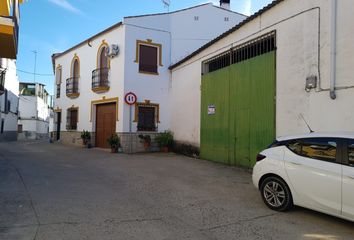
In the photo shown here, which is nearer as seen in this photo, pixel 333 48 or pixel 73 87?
pixel 333 48

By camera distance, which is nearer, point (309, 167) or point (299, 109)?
point (309, 167)

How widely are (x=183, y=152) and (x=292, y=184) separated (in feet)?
32.0

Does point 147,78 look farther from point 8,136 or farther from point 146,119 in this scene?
point 8,136

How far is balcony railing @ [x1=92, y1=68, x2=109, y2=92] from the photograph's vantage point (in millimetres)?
17116

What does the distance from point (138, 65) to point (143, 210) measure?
11.6 meters

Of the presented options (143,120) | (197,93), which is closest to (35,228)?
(197,93)

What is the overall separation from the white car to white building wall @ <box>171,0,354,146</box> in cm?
228

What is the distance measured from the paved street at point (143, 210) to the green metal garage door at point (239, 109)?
160 centimetres

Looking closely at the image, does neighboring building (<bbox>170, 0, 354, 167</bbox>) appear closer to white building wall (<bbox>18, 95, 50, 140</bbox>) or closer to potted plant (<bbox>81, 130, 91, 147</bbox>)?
potted plant (<bbox>81, 130, 91, 147</bbox>)

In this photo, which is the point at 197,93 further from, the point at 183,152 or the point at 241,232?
the point at 241,232

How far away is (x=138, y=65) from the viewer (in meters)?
16.2

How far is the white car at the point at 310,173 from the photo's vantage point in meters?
4.75

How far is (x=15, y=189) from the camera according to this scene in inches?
272

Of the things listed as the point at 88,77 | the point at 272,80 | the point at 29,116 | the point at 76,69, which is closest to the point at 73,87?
the point at 76,69
